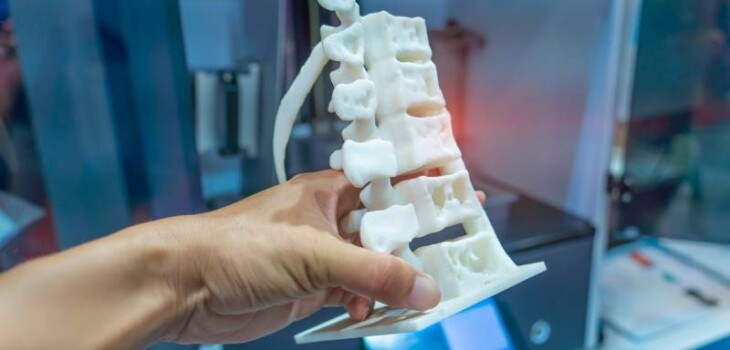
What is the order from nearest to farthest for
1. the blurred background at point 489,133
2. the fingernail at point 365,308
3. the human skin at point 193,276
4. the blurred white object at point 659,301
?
the human skin at point 193,276, the fingernail at point 365,308, the blurred background at point 489,133, the blurred white object at point 659,301

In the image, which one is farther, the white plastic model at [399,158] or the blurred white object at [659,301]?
the blurred white object at [659,301]

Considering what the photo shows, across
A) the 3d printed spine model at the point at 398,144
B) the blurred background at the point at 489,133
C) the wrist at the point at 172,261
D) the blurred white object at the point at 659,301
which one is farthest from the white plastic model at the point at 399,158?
the blurred white object at the point at 659,301

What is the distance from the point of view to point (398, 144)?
50cm

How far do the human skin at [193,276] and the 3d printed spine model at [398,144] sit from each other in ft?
0.11

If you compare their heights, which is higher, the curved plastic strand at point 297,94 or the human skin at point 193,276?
the curved plastic strand at point 297,94

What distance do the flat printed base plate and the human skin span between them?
1 cm

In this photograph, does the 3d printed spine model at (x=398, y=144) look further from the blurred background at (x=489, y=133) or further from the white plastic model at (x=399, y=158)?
the blurred background at (x=489, y=133)

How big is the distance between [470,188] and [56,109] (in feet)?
1.57

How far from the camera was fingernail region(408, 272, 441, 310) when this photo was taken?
0.47 metres

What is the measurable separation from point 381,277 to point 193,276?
0.57 feet

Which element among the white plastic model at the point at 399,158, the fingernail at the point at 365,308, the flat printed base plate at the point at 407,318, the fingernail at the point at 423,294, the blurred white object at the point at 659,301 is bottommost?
the blurred white object at the point at 659,301

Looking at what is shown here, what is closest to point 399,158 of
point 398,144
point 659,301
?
point 398,144

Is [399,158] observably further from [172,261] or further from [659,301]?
[659,301]

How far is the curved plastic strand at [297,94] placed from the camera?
50 centimetres
